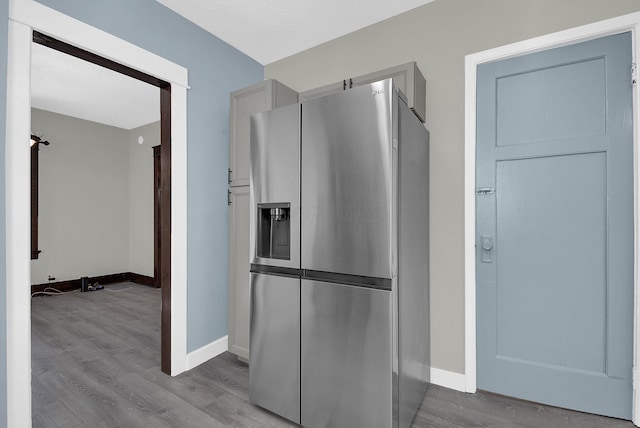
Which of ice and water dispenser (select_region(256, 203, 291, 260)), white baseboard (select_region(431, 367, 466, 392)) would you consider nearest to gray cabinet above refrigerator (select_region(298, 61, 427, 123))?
ice and water dispenser (select_region(256, 203, 291, 260))

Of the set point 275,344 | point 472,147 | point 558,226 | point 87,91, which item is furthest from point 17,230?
point 87,91

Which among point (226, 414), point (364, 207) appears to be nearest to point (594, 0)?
point (364, 207)

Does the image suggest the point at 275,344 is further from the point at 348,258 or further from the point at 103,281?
the point at 103,281

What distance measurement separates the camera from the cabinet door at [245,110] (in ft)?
7.89

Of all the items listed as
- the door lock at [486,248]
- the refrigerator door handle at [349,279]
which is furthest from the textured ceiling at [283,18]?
the refrigerator door handle at [349,279]

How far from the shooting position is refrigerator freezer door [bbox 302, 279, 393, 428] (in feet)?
4.92

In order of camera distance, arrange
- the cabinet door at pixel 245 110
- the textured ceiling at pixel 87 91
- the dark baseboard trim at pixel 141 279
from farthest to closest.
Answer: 1. the dark baseboard trim at pixel 141 279
2. the textured ceiling at pixel 87 91
3. the cabinet door at pixel 245 110

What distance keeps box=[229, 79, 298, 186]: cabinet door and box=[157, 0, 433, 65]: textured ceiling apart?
0.51 metres

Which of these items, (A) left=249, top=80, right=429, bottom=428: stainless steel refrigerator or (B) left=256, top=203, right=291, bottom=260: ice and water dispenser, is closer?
(A) left=249, top=80, right=429, bottom=428: stainless steel refrigerator

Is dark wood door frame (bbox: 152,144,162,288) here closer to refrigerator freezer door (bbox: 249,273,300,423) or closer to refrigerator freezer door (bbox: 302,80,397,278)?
refrigerator freezer door (bbox: 249,273,300,423)

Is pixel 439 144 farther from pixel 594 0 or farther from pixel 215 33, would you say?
pixel 215 33

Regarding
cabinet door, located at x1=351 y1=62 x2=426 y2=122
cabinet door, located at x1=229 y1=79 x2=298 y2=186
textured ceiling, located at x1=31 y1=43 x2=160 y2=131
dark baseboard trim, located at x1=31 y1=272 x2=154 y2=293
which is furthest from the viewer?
dark baseboard trim, located at x1=31 y1=272 x2=154 y2=293

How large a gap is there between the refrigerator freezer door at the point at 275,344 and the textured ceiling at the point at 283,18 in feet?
Result: 6.38

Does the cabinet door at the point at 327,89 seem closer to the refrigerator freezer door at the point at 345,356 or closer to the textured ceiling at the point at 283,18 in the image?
the textured ceiling at the point at 283,18
